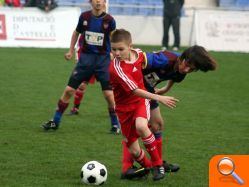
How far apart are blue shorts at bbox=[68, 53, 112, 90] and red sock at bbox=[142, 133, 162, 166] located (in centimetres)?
287

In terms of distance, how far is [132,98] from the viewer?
6.96 m

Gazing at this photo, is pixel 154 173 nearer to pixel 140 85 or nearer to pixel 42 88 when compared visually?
pixel 140 85

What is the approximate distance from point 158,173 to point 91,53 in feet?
10.2

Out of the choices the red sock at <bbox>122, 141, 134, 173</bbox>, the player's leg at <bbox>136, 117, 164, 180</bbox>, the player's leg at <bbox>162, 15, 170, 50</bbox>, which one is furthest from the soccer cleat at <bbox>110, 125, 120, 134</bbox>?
the player's leg at <bbox>162, 15, 170, 50</bbox>

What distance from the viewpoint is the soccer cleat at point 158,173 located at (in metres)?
6.80

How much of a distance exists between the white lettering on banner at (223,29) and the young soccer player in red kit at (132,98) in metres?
14.3

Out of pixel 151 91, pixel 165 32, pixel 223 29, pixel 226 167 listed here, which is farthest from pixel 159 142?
pixel 165 32

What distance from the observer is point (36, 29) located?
2009 centimetres

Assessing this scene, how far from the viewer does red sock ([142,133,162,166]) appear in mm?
6797

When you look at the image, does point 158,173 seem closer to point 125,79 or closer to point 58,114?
point 125,79

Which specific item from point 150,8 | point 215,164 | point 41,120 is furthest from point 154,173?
point 150,8

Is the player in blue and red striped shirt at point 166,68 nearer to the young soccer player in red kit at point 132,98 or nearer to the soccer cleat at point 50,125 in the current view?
the young soccer player in red kit at point 132,98

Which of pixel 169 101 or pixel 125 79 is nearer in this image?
pixel 169 101

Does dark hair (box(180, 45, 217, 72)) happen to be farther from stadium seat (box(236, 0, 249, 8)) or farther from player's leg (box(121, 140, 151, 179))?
stadium seat (box(236, 0, 249, 8))
